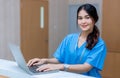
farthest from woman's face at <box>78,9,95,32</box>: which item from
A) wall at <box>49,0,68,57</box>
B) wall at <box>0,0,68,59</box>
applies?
wall at <box>49,0,68,57</box>

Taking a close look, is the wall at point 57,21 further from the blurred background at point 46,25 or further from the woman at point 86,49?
the woman at point 86,49

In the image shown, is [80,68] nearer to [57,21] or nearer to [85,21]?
[85,21]

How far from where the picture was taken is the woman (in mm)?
1603

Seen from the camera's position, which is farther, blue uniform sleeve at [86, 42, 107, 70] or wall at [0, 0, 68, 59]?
wall at [0, 0, 68, 59]

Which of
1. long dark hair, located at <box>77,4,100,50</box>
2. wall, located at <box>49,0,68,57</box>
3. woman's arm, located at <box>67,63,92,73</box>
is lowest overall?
wall, located at <box>49,0,68,57</box>

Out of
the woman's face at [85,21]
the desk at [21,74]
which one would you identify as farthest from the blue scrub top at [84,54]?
the desk at [21,74]

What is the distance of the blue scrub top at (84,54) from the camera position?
165cm

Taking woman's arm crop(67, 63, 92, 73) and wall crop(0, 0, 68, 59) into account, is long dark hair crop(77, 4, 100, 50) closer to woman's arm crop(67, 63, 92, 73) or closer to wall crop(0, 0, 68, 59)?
woman's arm crop(67, 63, 92, 73)

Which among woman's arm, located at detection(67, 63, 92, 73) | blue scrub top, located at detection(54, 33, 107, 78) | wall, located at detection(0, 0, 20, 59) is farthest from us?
wall, located at detection(0, 0, 20, 59)

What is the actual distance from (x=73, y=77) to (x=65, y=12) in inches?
228

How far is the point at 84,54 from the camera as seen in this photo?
5.50ft

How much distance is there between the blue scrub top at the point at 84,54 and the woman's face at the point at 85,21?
0.13 m

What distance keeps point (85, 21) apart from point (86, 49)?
19 centimetres

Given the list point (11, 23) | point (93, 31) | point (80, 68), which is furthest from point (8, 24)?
point (80, 68)
